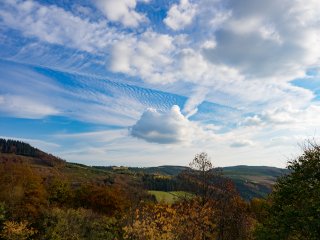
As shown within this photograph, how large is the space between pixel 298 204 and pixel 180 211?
11.8 metres

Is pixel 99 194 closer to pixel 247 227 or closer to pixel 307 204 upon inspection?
pixel 247 227

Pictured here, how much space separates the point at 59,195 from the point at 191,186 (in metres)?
63.5

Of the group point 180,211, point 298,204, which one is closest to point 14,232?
point 180,211

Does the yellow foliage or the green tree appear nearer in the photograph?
the green tree

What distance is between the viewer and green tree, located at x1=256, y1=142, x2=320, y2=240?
1046 inches

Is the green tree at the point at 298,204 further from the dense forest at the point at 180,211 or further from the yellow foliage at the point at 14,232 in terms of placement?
the yellow foliage at the point at 14,232

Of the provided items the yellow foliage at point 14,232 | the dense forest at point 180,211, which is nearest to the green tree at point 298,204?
the dense forest at point 180,211

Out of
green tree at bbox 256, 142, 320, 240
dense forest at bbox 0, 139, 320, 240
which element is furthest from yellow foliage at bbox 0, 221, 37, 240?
green tree at bbox 256, 142, 320, 240

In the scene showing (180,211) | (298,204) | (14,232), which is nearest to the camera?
(298,204)

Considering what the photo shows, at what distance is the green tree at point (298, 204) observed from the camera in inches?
1046

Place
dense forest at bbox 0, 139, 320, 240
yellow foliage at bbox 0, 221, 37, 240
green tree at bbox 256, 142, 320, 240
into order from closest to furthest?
green tree at bbox 256, 142, 320, 240 < dense forest at bbox 0, 139, 320, 240 < yellow foliage at bbox 0, 221, 37, 240

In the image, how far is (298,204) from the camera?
1130 inches

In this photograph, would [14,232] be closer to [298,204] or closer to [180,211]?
[180,211]

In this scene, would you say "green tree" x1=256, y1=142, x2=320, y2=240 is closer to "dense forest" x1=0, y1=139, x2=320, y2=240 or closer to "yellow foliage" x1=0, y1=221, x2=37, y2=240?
"dense forest" x1=0, y1=139, x2=320, y2=240
